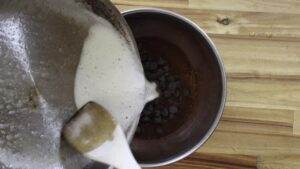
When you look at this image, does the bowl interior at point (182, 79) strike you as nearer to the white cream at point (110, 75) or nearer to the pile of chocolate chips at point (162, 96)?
the pile of chocolate chips at point (162, 96)

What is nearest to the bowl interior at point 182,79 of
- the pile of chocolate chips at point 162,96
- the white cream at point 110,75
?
the pile of chocolate chips at point 162,96

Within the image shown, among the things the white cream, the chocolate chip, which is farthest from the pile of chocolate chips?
the white cream

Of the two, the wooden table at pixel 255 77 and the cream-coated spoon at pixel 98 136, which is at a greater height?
the cream-coated spoon at pixel 98 136

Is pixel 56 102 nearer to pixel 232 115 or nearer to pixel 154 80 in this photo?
pixel 154 80

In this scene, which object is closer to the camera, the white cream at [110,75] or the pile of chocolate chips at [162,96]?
the white cream at [110,75]

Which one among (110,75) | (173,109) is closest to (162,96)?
(173,109)

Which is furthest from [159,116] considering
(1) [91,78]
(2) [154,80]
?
(1) [91,78]

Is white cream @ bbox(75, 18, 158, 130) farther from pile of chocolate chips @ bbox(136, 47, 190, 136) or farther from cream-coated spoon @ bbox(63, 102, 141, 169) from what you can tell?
pile of chocolate chips @ bbox(136, 47, 190, 136)
